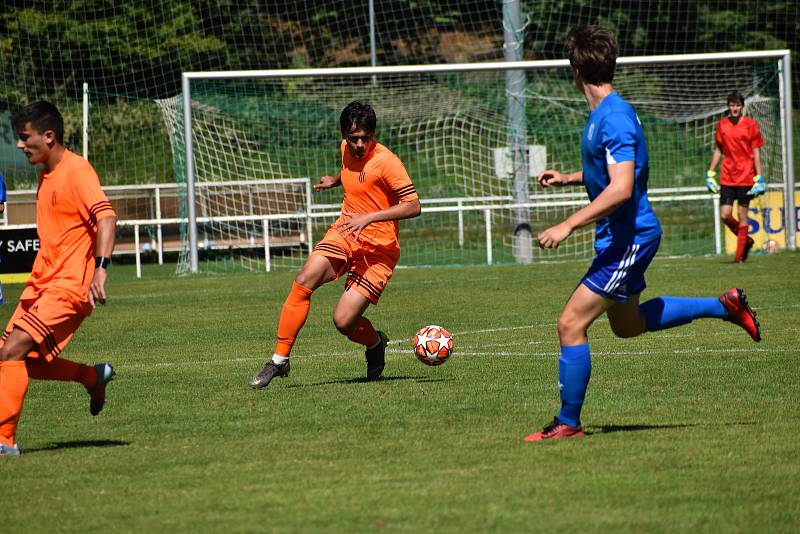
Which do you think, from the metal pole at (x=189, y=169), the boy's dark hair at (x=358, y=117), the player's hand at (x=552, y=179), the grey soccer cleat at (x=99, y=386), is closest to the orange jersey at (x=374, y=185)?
the boy's dark hair at (x=358, y=117)

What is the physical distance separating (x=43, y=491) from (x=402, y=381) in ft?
11.9

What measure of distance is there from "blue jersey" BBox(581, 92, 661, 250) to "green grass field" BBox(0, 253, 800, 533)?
39.7 inches

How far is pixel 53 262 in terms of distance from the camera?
20.8 feet

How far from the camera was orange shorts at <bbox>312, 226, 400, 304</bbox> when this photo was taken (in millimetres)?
8898

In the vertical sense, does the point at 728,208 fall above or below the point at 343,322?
above

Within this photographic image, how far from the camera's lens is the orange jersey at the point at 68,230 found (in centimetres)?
630

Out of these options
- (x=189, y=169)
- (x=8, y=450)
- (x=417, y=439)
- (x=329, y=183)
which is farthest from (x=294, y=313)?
(x=189, y=169)

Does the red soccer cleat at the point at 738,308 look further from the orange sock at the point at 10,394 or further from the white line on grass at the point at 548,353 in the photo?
the orange sock at the point at 10,394

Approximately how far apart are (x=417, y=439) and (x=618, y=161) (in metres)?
1.69

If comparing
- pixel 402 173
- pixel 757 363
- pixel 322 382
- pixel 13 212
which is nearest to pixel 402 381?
pixel 322 382

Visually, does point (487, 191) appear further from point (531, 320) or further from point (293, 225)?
point (531, 320)

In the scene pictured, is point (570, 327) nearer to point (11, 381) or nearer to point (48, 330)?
point (48, 330)

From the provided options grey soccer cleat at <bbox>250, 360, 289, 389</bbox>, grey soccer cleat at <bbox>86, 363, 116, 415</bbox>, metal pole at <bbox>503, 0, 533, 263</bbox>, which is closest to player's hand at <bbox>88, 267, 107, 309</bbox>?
grey soccer cleat at <bbox>86, 363, 116, 415</bbox>

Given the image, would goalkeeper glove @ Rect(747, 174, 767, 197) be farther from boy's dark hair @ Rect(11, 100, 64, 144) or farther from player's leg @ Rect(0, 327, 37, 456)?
player's leg @ Rect(0, 327, 37, 456)
